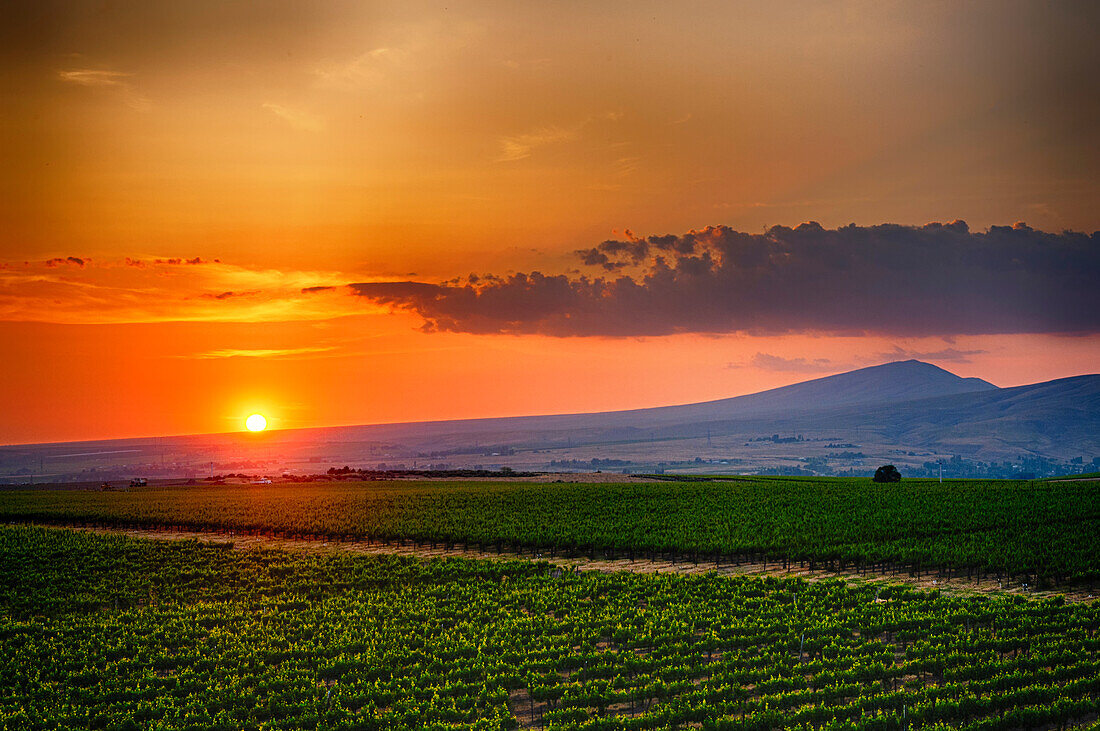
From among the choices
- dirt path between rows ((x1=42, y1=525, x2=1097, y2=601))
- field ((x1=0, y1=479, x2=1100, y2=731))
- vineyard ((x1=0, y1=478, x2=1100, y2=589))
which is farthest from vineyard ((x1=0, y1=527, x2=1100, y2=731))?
vineyard ((x1=0, y1=478, x2=1100, y2=589))

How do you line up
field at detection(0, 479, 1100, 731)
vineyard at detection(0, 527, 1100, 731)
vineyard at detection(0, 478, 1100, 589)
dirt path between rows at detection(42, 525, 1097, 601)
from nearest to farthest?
→ vineyard at detection(0, 527, 1100, 731)
field at detection(0, 479, 1100, 731)
dirt path between rows at detection(42, 525, 1097, 601)
vineyard at detection(0, 478, 1100, 589)

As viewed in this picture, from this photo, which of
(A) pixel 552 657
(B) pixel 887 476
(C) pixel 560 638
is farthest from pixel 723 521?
(B) pixel 887 476

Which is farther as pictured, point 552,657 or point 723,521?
point 723,521

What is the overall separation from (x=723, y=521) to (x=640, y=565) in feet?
40.5

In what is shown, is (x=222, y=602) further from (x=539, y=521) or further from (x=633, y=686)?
(x=539, y=521)

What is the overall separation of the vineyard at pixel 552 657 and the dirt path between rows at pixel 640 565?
17.6 feet

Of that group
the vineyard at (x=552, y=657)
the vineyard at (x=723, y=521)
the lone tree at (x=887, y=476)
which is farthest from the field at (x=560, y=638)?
the lone tree at (x=887, y=476)

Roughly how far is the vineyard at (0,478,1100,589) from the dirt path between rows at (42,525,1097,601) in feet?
3.03

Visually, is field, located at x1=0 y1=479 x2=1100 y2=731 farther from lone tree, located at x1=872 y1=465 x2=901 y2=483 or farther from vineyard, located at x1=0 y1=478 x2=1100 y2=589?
lone tree, located at x1=872 y1=465 x2=901 y2=483

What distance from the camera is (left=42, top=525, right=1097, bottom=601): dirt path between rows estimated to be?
36.3 metres

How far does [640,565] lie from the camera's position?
46906 millimetres

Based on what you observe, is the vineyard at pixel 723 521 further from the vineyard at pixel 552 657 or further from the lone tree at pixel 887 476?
the lone tree at pixel 887 476

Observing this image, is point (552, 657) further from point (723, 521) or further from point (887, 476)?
point (887, 476)

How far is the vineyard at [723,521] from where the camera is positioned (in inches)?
1656
